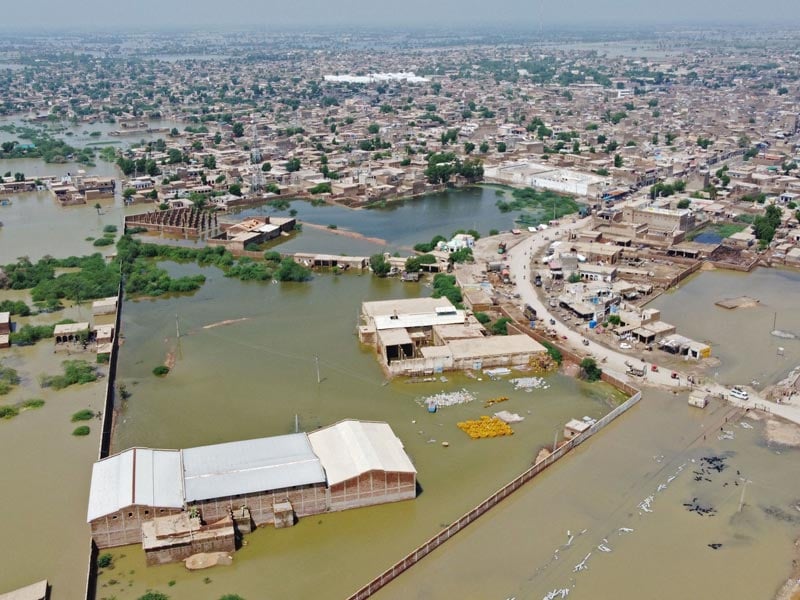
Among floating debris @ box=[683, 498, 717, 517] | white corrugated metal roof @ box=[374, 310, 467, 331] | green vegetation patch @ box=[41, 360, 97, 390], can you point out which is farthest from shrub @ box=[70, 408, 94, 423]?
floating debris @ box=[683, 498, 717, 517]

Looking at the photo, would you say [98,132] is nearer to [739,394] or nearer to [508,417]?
[508,417]

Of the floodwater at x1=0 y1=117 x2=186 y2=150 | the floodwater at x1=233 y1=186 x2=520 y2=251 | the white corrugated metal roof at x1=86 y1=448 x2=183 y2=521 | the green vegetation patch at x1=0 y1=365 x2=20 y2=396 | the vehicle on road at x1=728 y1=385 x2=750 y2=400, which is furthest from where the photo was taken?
the floodwater at x1=0 y1=117 x2=186 y2=150

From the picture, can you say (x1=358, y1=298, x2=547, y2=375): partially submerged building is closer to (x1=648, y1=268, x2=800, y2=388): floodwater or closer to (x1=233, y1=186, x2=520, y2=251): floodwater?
(x1=648, y1=268, x2=800, y2=388): floodwater

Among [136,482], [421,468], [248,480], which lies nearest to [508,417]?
[421,468]

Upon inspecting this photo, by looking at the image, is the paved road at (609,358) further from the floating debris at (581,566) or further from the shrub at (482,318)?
the floating debris at (581,566)

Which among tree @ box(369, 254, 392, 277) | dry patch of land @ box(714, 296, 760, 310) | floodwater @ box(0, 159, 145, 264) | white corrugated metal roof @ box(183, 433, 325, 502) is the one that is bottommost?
floodwater @ box(0, 159, 145, 264)

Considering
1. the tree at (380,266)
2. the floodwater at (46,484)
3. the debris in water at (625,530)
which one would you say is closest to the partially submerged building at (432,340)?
the tree at (380,266)

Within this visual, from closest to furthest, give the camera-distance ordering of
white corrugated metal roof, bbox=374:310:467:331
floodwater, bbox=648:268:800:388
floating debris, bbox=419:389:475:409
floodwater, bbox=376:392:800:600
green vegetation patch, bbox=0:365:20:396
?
floodwater, bbox=376:392:800:600
floating debris, bbox=419:389:475:409
green vegetation patch, bbox=0:365:20:396
floodwater, bbox=648:268:800:388
white corrugated metal roof, bbox=374:310:467:331
